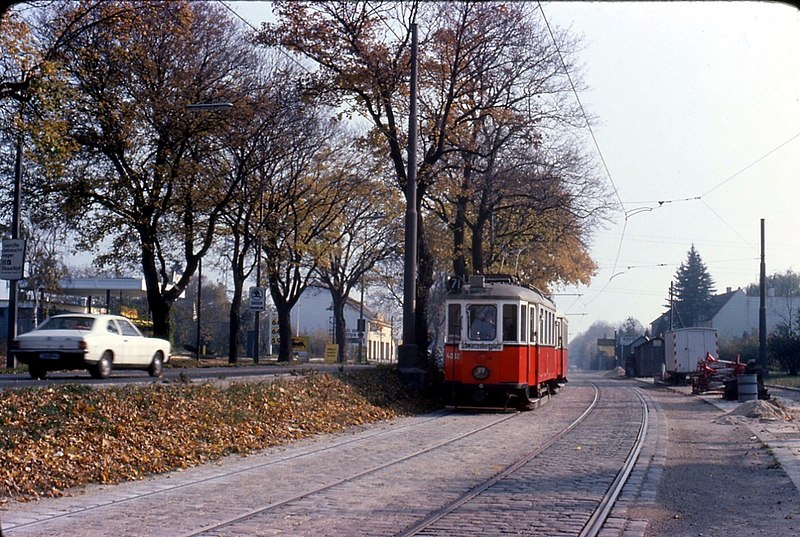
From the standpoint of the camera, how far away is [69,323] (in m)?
20.5

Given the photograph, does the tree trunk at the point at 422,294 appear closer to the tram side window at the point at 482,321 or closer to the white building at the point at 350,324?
the tram side window at the point at 482,321

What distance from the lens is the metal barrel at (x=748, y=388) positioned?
102 feet

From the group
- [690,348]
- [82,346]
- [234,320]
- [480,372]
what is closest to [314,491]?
[82,346]

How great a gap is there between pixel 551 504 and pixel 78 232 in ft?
86.6

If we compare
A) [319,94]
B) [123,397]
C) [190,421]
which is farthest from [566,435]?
[319,94]

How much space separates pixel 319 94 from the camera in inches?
1073

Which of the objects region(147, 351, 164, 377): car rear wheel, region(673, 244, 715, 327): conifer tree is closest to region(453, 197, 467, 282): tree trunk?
region(147, 351, 164, 377): car rear wheel

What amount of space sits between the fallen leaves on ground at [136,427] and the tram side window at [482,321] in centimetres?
447

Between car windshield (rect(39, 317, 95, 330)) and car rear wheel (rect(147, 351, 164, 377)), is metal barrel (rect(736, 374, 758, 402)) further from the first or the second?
car windshield (rect(39, 317, 95, 330))

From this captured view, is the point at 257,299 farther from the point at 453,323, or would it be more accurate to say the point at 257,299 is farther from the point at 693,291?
the point at 693,291

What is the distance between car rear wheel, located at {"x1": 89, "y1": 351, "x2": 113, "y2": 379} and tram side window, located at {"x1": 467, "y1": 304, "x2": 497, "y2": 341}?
8460mm

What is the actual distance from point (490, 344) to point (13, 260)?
11368 millimetres

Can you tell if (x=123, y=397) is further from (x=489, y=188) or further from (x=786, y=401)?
(x=786, y=401)

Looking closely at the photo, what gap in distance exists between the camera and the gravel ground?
9.12 m
